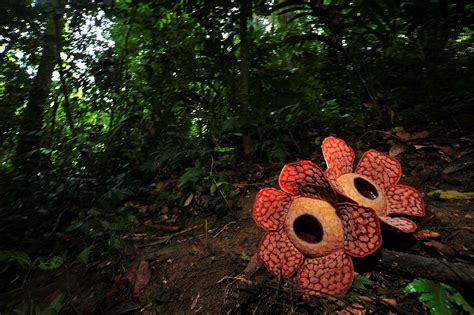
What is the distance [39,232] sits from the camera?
9.12ft

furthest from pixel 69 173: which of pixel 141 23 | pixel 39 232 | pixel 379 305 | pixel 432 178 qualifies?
pixel 432 178

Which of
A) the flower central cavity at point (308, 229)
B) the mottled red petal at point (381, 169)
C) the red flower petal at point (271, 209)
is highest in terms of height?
the mottled red petal at point (381, 169)

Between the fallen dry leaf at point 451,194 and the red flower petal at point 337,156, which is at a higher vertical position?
the red flower petal at point 337,156

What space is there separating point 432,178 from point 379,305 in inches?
46.3

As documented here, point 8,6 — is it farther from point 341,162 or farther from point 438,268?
point 438,268

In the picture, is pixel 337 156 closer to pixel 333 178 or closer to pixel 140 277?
pixel 333 178

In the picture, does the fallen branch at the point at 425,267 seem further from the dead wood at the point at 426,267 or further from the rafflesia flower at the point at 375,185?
the rafflesia flower at the point at 375,185

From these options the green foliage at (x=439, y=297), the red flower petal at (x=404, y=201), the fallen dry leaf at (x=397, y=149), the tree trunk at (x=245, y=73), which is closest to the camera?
the green foliage at (x=439, y=297)

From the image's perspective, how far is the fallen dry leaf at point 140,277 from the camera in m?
1.57

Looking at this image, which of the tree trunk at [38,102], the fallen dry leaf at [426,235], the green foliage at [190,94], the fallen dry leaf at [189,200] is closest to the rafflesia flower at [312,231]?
the fallen dry leaf at [426,235]

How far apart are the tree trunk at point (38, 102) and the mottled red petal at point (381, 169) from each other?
3260 mm

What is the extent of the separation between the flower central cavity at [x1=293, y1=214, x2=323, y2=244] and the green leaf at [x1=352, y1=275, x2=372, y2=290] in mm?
233

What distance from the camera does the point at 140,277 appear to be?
164 centimetres

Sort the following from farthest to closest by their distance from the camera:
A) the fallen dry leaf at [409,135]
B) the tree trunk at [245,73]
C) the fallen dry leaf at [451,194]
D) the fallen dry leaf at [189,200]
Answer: the tree trunk at [245,73]
the fallen dry leaf at [189,200]
the fallen dry leaf at [409,135]
the fallen dry leaf at [451,194]
